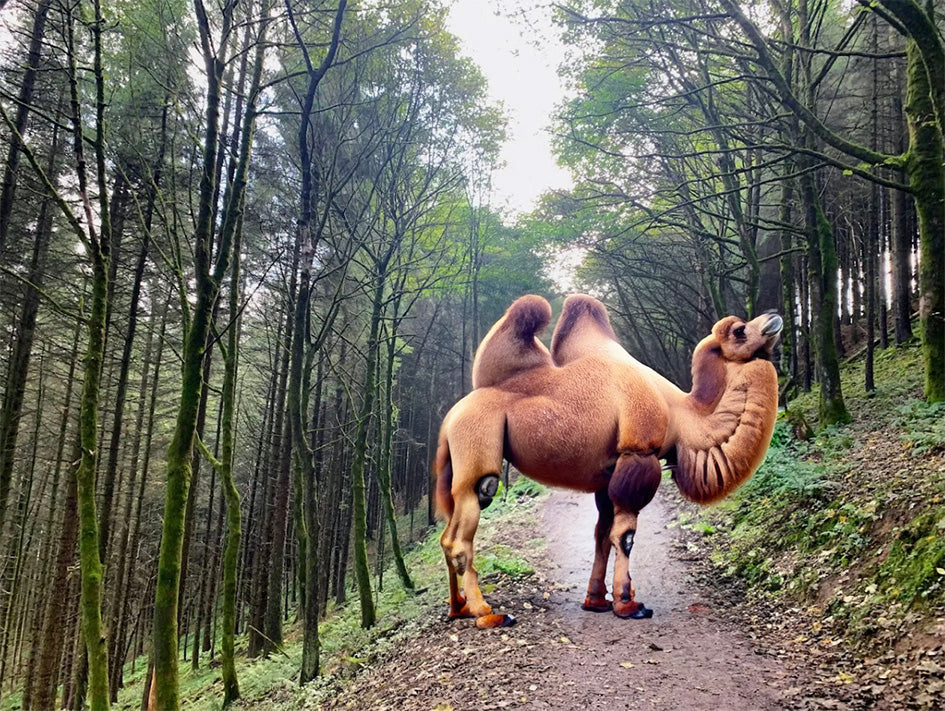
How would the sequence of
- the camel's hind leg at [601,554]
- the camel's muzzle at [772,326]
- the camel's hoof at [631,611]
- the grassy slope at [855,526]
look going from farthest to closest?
the camel's hind leg at [601,554] → the camel's hoof at [631,611] → the grassy slope at [855,526] → the camel's muzzle at [772,326]

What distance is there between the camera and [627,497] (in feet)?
12.1

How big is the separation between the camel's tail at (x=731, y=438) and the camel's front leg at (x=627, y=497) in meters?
0.27

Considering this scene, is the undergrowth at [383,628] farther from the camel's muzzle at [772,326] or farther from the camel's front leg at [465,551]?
the camel's muzzle at [772,326]

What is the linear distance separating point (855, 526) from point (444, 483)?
3.59m

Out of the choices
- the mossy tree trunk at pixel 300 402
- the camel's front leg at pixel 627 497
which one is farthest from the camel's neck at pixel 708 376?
the mossy tree trunk at pixel 300 402

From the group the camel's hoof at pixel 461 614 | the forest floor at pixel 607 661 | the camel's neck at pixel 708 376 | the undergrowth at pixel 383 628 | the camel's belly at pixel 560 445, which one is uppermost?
the camel's neck at pixel 708 376

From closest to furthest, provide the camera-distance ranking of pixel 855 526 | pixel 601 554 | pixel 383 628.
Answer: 1. pixel 601 554
2. pixel 855 526
3. pixel 383 628

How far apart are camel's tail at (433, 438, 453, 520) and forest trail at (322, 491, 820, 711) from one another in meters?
0.82

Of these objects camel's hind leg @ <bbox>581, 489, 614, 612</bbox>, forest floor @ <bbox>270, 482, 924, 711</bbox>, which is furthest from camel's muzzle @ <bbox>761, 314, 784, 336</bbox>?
forest floor @ <bbox>270, 482, 924, 711</bbox>

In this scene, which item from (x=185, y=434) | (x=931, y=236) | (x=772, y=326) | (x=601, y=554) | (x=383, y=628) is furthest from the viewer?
(x=383, y=628)

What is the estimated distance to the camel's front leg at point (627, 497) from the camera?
12.1ft

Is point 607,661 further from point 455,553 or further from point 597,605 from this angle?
point 455,553

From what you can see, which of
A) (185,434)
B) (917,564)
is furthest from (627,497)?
(185,434)

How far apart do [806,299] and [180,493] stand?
45.4 feet
